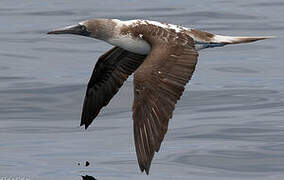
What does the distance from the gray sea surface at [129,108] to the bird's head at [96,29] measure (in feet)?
3.89

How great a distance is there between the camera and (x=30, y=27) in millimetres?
20594

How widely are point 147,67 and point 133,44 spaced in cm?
116

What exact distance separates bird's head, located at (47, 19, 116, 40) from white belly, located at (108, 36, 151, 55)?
0.13 m

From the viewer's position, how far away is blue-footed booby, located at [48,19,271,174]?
10242mm

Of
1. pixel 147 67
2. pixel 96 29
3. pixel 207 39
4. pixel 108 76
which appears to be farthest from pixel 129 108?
pixel 147 67

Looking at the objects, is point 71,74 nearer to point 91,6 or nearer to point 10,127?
point 10,127

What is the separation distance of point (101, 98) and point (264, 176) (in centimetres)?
280

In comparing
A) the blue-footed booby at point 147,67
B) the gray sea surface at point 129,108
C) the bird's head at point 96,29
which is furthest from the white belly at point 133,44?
the gray sea surface at point 129,108

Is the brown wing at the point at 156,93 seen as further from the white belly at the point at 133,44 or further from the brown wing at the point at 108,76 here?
the brown wing at the point at 108,76

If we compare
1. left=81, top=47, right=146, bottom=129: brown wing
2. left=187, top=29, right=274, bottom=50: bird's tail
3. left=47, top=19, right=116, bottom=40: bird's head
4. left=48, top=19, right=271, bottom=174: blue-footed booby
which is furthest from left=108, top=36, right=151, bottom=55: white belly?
left=81, top=47, right=146, bottom=129: brown wing

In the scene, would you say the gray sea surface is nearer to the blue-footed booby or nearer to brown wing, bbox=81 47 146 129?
brown wing, bbox=81 47 146 129

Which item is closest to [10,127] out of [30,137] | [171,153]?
[30,137]

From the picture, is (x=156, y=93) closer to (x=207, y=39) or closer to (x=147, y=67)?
(x=147, y=67)

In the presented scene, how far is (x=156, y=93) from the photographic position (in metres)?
10.5
